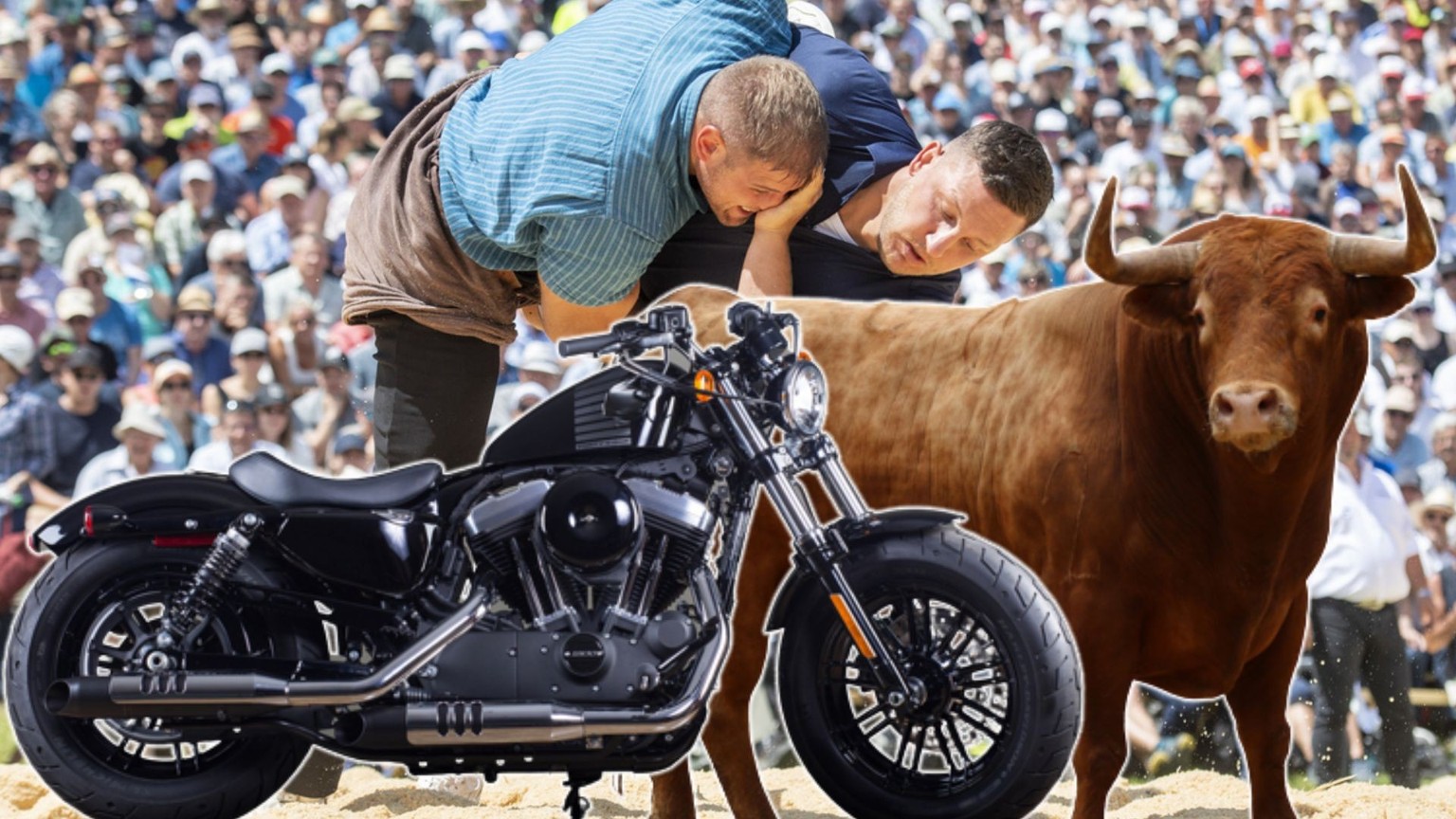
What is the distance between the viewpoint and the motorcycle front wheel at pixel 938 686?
414 centimetres

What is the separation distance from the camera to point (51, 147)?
12.5m

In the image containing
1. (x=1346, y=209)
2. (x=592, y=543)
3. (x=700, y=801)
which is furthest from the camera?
(x=1346, y=209)

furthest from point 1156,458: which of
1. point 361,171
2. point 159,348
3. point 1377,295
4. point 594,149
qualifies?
point 361,171

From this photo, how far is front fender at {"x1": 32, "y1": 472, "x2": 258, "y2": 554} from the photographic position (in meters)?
4.53

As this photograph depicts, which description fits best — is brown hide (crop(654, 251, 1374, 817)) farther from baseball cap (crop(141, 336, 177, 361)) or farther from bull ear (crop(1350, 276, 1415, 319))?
baseball cap (crop(141, 336, 177, 361))

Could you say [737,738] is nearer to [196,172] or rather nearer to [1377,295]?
[1377,295]

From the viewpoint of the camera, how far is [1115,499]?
5.03 metres

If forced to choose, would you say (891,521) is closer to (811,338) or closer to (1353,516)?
(811,338)

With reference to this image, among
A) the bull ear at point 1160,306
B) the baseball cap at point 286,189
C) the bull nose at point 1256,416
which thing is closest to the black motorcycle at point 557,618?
the bull nose at point 1256,416

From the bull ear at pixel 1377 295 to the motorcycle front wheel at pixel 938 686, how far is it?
1138 mm

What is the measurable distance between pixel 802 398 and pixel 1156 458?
1.09 m

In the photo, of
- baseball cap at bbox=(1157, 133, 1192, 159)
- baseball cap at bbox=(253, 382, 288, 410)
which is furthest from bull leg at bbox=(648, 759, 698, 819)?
baseball cap at bbox=(1157, 133, 1192, 159)

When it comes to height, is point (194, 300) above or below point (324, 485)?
below

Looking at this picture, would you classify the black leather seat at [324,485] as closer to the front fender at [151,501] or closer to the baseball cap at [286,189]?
the front fender at [151,501]
